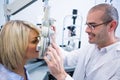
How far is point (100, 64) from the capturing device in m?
1.38

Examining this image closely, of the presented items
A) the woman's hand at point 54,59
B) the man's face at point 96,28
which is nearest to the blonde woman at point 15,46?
the woman's hand at point 54,59

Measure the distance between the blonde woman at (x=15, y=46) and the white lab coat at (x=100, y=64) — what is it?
57cm

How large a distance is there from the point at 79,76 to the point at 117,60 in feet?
1.15

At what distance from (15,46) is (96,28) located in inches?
25.1

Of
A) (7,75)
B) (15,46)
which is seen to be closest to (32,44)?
(15,46)

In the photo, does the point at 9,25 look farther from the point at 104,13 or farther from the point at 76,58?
the point at 76,58

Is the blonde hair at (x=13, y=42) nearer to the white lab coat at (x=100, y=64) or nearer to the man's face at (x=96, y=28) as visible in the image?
the man's face at (x=96, y=28)

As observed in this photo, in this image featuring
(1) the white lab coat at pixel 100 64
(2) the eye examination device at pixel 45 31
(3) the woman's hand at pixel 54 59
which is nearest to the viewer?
(2) the eye examination device at pixel 45 31

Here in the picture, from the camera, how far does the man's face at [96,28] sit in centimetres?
134

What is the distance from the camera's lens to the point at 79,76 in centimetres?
150

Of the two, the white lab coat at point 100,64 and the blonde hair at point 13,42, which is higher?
the blonde hair at point 13,42

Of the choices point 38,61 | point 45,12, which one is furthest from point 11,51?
point 38,61

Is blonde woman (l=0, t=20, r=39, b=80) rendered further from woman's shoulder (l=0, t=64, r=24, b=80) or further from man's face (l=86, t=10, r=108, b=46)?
man's face (l=86, t=10, r=108, b=46)

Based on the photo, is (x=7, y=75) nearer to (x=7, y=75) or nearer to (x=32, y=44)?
(x=7, y=75)
